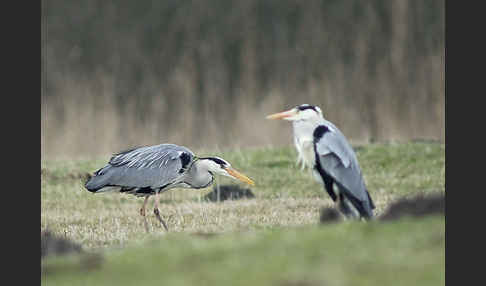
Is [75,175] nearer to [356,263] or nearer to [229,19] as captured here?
[229,19]

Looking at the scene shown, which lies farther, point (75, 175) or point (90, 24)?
point (90, 24)

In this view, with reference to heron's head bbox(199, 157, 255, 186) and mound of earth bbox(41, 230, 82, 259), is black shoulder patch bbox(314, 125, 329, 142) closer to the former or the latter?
heron's head bbox(199, 157, 255, 186)

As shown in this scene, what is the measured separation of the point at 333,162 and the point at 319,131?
→ 326 mm

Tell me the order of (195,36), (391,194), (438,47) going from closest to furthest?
(391,194), (438,47), (195,36)

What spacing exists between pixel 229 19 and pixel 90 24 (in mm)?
2919

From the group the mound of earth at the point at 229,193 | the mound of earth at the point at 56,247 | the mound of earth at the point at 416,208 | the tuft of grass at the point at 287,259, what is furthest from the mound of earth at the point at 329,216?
the mound of earth at the point at 229,193

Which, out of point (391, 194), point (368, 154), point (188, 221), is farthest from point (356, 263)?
point (368, 154)

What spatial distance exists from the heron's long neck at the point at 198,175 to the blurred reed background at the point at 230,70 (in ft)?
24.0

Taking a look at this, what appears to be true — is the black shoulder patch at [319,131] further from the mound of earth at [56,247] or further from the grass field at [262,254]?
the mound of earth at [56,247]

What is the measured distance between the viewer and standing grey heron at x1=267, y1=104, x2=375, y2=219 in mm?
8289

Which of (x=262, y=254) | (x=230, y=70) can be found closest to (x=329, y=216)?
(x=262, y=254)

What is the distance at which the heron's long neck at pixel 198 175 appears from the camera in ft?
34.4

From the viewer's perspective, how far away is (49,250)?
7.31m

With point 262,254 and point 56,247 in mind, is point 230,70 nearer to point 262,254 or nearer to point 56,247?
point 56,247
